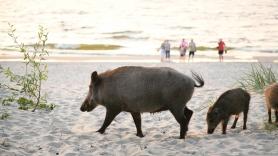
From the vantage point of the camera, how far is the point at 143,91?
7.88m

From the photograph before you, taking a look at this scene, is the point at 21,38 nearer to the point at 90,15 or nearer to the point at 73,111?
the point at 90,15

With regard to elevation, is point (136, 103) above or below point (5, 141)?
above

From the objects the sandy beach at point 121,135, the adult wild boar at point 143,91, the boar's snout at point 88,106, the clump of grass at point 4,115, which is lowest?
the sandy beach at point 121,135

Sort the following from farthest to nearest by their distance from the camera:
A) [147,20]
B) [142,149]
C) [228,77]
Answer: [147,20], [228,77], [142,149]

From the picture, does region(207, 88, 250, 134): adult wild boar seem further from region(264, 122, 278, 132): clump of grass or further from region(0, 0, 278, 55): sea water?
region(0, 0, 278, 55): sea water

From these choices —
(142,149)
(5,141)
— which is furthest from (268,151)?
(5,141)

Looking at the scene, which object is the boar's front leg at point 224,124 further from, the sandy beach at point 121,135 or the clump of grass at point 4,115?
the clump of grass at point 4,115

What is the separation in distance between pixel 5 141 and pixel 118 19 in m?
70.1

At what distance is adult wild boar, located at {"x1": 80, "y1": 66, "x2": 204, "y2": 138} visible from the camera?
25.3 ft

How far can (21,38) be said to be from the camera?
5816 cm

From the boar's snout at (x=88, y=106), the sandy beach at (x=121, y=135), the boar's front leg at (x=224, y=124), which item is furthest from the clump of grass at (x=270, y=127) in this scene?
the boar's snout at (x=88, y=106)

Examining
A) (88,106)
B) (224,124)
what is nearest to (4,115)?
(88,106)

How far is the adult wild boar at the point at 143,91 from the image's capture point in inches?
304

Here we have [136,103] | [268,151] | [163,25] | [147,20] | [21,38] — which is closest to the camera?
[268,151]
